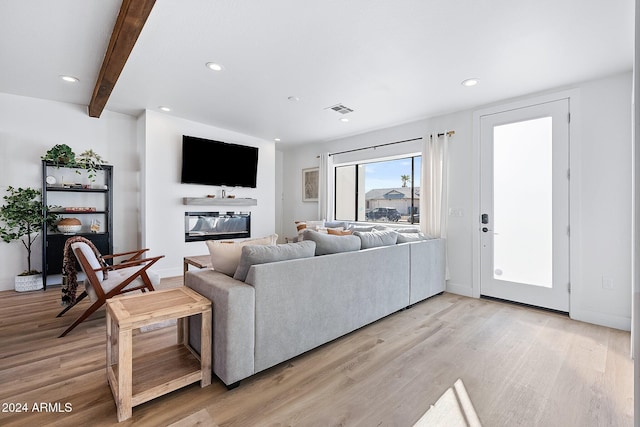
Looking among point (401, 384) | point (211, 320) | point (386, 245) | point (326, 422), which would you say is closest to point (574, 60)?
point (386, 245)

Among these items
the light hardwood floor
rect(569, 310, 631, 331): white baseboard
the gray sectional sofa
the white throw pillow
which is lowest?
the light hardwood floor

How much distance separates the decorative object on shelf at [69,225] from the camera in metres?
3.91

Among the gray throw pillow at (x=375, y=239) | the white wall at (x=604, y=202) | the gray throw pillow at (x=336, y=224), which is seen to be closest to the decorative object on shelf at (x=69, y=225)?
the gray throw pillow at (x=336, y=224)

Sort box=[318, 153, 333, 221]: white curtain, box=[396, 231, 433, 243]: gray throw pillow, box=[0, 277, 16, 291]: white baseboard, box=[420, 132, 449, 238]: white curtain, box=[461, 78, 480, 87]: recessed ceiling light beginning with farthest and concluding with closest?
box=[318, 153, 333, 221]: white curtain, box=[420, 132, 449, 238]: white curtain, box=[0, 277, 16, 291]: white baseboard, box=[396, 231, 433, 243]: gray throw pillow, box=[461, 78, 480, 87]: recessed ceiling light

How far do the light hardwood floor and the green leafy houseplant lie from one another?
4.19ft

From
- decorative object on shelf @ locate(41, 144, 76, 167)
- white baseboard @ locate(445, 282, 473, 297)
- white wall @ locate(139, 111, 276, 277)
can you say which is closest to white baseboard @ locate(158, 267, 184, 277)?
white wall @ locate(139, 111, 276, 277)

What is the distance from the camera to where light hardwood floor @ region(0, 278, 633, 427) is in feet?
5.17

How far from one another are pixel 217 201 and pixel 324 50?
→ 338 cm

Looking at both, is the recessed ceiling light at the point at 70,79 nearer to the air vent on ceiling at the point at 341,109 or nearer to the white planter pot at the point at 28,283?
the white planter pot at the point at 28,283

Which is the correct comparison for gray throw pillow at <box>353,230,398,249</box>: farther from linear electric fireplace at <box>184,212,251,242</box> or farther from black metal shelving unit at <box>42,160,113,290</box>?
black metal shelving unit at <box>42,160,113,290</box>

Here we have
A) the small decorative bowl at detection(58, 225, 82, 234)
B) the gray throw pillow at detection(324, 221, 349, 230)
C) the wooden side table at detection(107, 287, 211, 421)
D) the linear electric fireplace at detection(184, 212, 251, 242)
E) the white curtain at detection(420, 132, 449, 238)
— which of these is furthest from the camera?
the gray throw pillow at detection(324, 221, 349, 230)

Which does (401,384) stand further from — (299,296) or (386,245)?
(386,245)

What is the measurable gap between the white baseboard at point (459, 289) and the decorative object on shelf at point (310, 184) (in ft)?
10.5

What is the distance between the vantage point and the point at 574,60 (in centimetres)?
264
